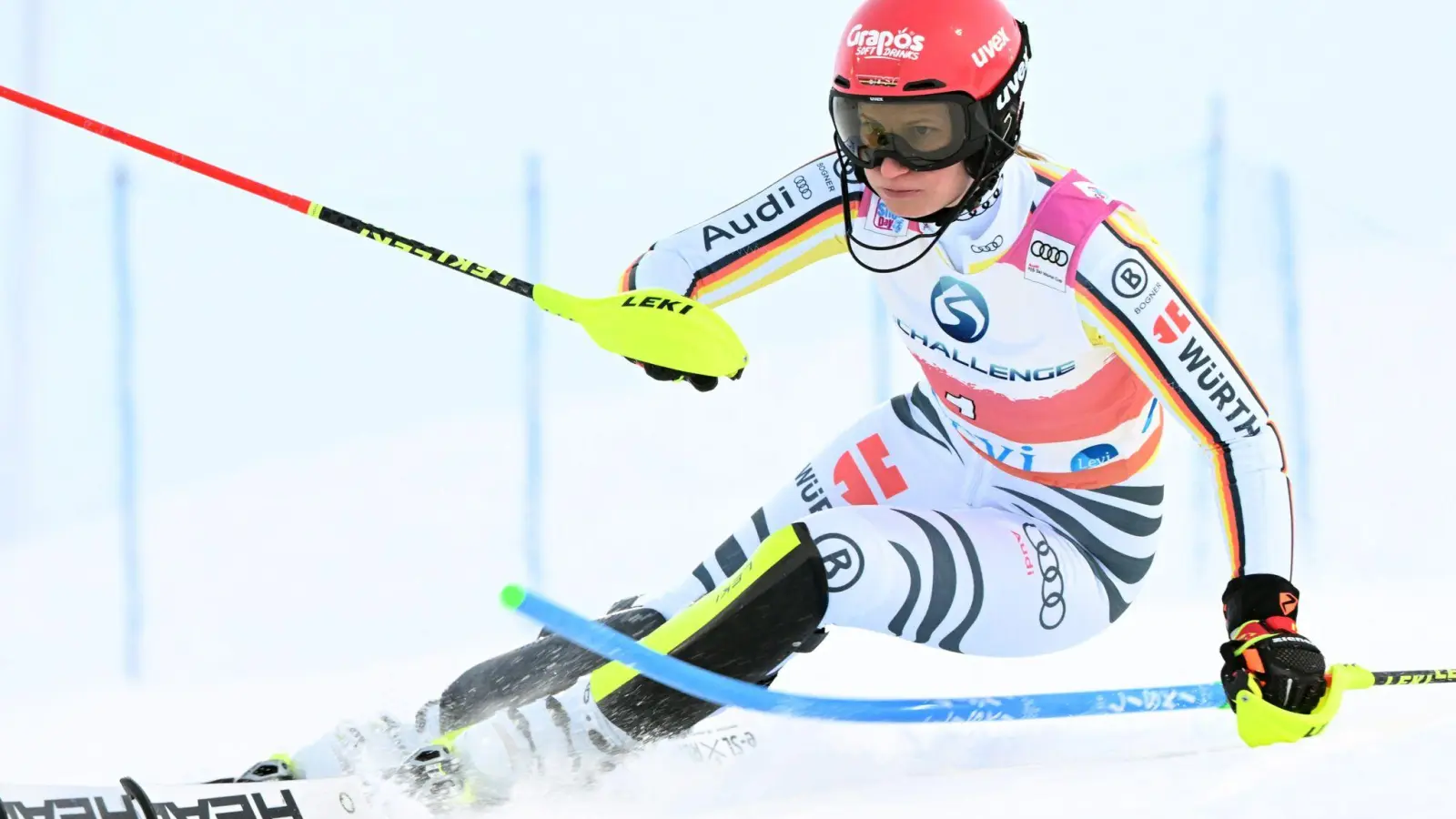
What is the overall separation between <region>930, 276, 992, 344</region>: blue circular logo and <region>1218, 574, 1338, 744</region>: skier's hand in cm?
63

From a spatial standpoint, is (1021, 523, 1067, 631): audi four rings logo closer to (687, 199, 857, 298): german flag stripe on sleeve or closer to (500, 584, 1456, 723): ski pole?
(500, 584, 1456, 723): ski pole

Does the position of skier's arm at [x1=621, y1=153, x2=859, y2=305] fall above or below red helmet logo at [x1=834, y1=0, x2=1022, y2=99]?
below

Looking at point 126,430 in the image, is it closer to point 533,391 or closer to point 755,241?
point 533,391

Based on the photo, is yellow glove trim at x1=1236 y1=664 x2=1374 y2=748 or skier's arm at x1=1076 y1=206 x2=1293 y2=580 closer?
A: yellow glove trim at x1=1236 y1=664 x2=1374 y2=748

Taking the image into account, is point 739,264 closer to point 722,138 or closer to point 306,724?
point 306,724

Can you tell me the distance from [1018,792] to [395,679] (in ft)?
8.32

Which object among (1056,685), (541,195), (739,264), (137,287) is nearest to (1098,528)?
(739,264)

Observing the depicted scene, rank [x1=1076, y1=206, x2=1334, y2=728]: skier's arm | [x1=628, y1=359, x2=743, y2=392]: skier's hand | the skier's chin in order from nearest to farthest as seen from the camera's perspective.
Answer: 1. [x1=1076, y1=206, x2=1334, y2=728]: skier's arm
2. the skier's chin
3. [x1=628, y1=359, x2=743, y2=392]: skier's hand

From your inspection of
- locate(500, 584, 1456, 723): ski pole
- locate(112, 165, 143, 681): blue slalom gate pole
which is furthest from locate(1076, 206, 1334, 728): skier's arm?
locate(112, 165, 143, 681): blue slalom gate pole

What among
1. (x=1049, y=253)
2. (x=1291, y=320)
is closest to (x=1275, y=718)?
(x=1049, y=253)

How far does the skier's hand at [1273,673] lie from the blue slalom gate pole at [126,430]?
12.4 feet

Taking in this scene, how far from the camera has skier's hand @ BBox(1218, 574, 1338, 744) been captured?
201 cm

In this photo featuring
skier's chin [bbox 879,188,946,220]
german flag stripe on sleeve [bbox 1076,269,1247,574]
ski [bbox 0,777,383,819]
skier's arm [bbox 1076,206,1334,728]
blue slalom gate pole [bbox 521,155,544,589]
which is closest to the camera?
ski [bbox 0,777,383,819]

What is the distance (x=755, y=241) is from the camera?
2654 mm
